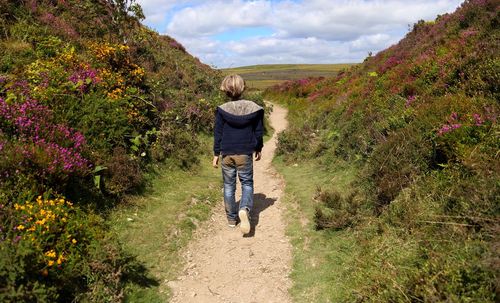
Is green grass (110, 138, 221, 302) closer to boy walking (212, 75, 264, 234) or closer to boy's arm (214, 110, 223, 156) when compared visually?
boy walking (212, 75, 264, 234)

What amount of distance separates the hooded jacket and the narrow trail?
1.63 meters

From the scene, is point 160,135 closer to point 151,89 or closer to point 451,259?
point 151,89

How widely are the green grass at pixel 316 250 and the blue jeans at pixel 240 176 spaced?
1.05 metres

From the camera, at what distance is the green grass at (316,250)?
492 cm

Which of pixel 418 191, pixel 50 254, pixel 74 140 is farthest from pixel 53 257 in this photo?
pixel 418 191

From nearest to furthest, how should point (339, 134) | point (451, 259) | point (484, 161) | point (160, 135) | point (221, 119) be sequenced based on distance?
1. point (451, 259)
2. point (484, 161)
3. point (221, 119)
4. point (160, 135)
5. point (339, 134)

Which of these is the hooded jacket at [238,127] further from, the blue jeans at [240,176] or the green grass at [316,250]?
the green grass at [316,250]

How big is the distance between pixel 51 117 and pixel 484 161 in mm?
7496

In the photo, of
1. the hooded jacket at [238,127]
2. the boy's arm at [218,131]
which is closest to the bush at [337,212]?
the hooded jacket at [238,127]

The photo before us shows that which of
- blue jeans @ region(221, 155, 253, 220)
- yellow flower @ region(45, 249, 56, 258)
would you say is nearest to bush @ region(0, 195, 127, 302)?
yellow flower @ region(45, 249, 56, 258)

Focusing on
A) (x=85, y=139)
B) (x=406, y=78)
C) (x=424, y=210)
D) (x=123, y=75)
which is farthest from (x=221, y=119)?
(x=406, y=78)

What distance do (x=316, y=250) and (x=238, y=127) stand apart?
255 cm

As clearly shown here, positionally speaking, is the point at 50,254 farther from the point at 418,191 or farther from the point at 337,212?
the point at 418,191

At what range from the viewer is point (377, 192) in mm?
6738
